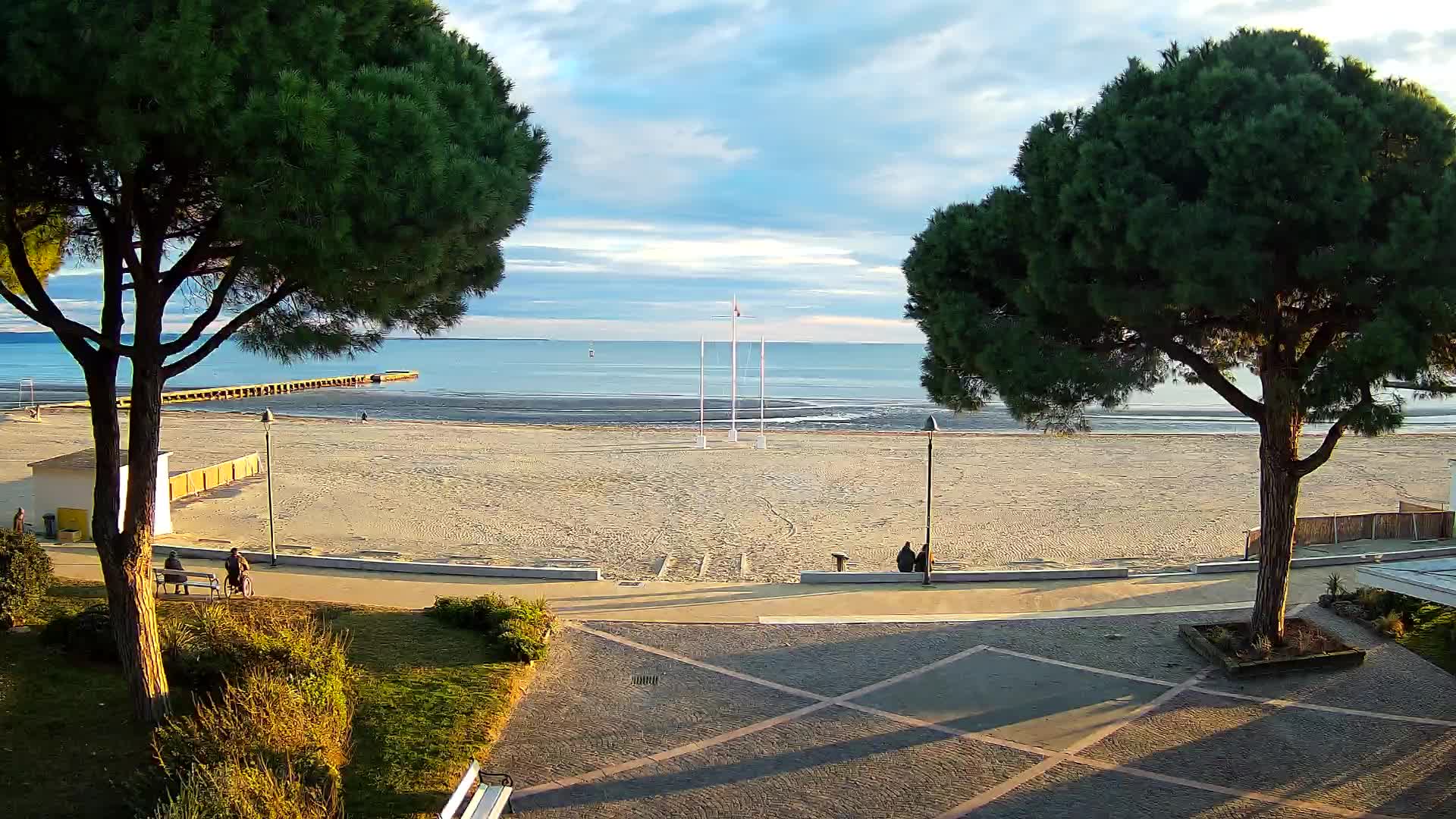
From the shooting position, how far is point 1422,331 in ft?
29.4

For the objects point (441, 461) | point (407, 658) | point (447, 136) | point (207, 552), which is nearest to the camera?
point (447, 136)

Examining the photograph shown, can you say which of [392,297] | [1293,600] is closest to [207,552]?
[392,297]

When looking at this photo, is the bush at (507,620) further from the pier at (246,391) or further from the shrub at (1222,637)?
the pier at (246,391)

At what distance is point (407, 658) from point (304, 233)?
20.6 ft

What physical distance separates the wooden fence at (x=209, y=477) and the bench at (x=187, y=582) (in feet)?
35.8

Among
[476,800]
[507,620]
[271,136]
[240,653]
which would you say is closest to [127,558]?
[240,653]

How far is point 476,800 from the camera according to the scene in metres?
7.35

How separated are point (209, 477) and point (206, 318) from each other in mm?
21842

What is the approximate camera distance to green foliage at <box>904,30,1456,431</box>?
9172mm

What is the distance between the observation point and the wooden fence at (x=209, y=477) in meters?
26.4

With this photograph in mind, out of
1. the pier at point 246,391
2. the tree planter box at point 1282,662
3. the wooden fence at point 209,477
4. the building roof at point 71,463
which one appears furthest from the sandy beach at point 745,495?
the pier at point 246,391

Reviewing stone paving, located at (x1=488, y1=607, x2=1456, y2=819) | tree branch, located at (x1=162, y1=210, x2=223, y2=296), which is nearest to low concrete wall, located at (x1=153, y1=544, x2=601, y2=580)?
stone paving, located at (x1=488, y1=607, x2=1456, y2=819)

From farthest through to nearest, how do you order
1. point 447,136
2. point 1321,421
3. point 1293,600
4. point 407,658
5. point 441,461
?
1. point 441,461
2. point 1293,600
3. point 407,658
4. point 1321,421
5. point 447,136

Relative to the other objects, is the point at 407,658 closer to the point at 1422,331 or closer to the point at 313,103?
the point at 313,103
